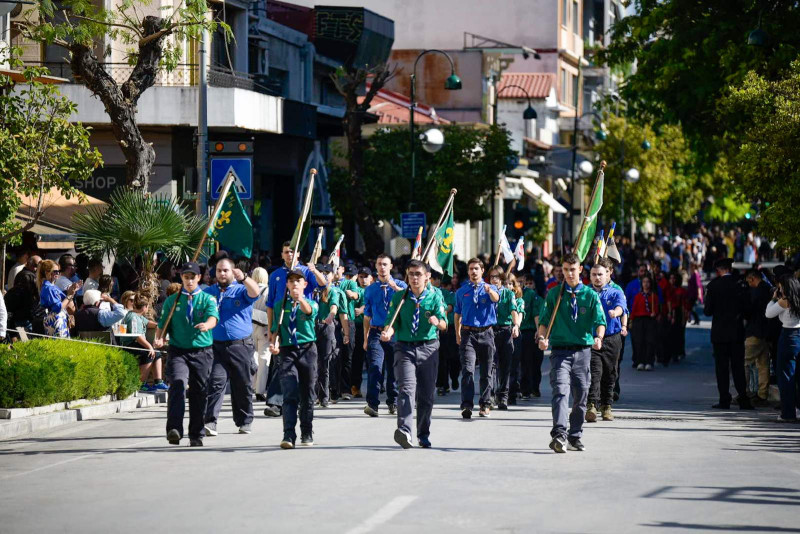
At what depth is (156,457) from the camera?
12.8m

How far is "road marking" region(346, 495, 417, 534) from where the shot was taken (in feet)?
29.5

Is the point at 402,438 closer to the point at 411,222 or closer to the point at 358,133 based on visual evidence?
the point at 411,222

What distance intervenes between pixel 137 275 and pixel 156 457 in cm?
1011

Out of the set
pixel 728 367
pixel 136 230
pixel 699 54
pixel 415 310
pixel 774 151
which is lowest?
pixel 728 367

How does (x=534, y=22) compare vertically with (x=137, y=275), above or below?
above

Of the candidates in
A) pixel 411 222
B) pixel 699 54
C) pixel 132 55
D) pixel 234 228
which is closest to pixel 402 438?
pixel 234 228

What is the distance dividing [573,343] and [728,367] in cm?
564

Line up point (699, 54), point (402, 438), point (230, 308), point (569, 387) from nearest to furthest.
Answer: point (402, 438), point (569, 387), point (230, 308), point (699, 54)

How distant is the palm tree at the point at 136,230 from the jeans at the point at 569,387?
9.27m

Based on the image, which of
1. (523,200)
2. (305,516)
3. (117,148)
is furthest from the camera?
(523,200)

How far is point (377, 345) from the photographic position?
18.3 m

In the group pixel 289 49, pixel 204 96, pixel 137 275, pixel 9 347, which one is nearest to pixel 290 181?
pixel 289 49

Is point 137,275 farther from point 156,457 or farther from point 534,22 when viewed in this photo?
point 534,22

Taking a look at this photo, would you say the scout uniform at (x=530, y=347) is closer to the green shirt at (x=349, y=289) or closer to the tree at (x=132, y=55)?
the green shirt at (x=349, y=289)
